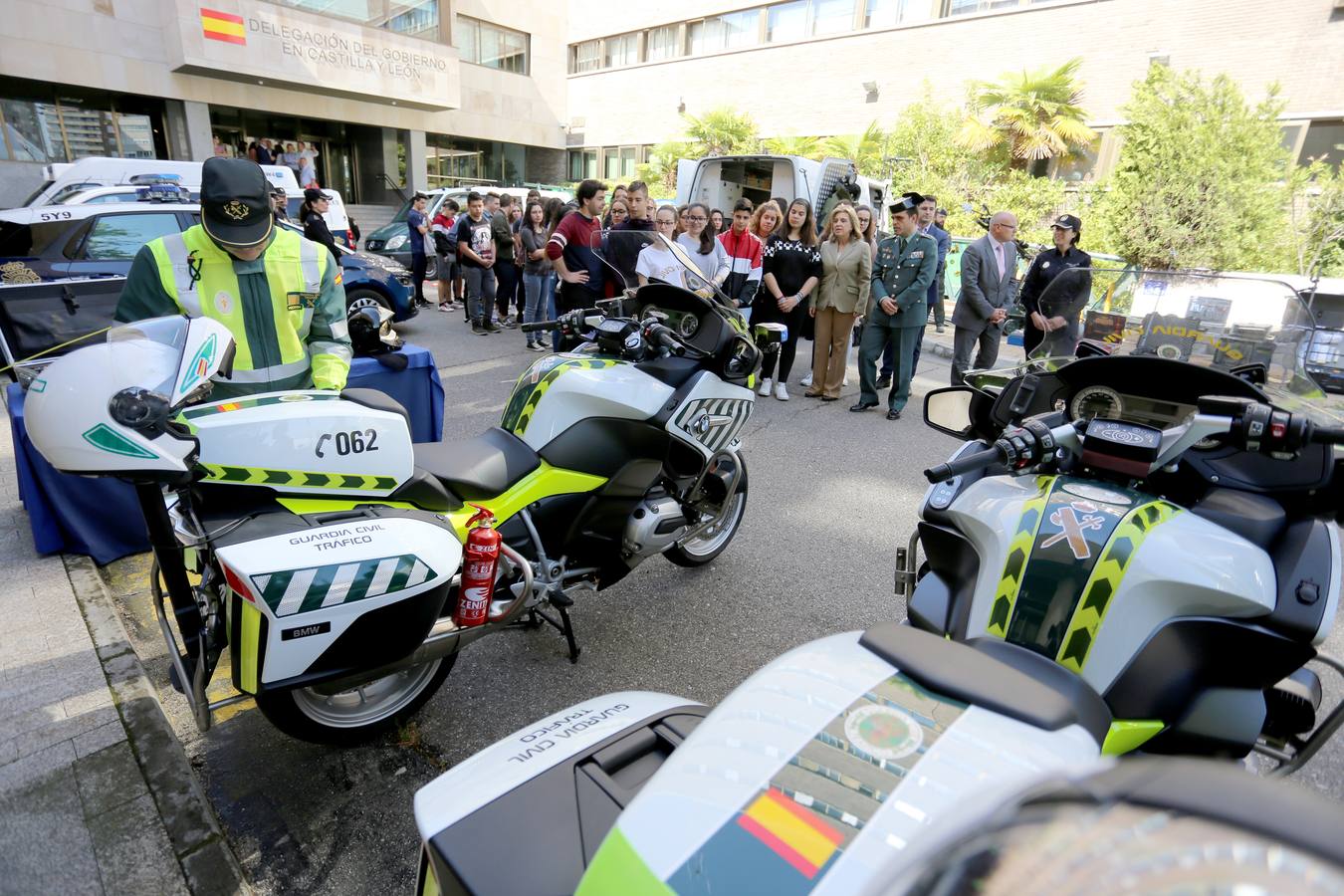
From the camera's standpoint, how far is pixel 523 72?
29.6 m

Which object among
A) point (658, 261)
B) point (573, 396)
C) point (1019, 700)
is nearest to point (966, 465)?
point (1019, 700)

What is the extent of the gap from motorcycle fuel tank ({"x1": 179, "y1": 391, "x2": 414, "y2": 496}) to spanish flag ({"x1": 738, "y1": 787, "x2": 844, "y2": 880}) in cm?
167

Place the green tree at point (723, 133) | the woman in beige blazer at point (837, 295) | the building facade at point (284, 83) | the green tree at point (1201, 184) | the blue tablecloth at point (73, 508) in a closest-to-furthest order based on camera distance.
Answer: the blue tablecloth at point (73, 508)
the woman in beige blazer at point (837, 295)
the green tree at point (1201, 184)
the building facade at point (284, 83)
the green tree at point (723, 133)

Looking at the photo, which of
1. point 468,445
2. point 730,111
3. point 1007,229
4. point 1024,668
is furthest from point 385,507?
point 730,111

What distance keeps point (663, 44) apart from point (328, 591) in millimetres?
34159

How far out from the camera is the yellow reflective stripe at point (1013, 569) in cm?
171

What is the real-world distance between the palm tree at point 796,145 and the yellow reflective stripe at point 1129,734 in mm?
24319

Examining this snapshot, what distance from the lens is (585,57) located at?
1328 inches

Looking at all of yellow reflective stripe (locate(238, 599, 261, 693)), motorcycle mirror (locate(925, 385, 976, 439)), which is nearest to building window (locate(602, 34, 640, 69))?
motorcycle mirror (locate(925, 385, 976, 439))

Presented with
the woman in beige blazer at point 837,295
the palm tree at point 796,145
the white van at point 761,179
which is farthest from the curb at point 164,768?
the palm tree at point 796,145

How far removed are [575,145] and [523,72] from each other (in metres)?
4.04

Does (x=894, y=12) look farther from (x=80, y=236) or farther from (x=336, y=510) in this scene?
(x=336, y=510)

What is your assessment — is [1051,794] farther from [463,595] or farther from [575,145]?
[575,145]

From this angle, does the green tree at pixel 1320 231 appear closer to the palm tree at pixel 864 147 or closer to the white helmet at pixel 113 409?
the palm tree at pixel 864 147
